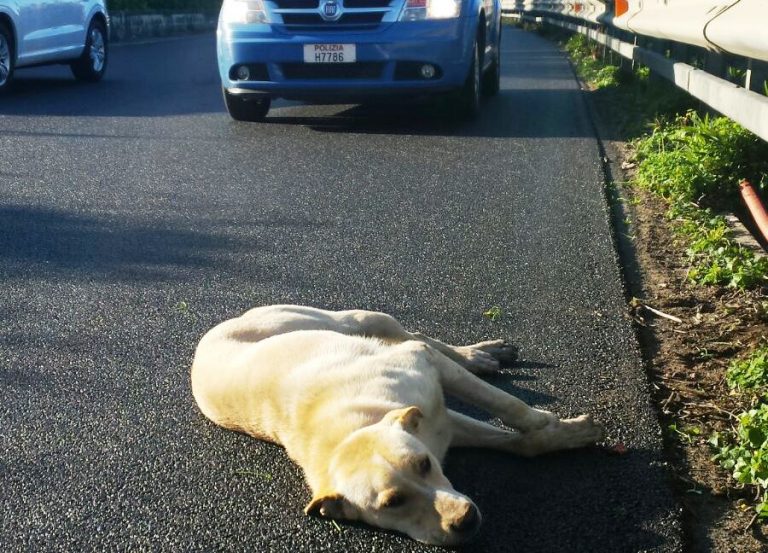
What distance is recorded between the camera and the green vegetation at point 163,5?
23.0 meters

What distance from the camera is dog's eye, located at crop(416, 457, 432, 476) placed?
9.08ft

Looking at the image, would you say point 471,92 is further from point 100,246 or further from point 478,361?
point 478,361

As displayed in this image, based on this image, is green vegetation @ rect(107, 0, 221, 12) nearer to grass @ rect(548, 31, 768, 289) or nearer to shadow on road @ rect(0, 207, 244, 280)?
grass @ rect(548, 31, 768, 289)

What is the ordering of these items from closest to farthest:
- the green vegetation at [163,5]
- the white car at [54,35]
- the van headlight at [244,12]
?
the van headlight at [244,12]
the white car at [54,35]
the green vegetation at [163,5]

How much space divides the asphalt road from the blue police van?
0.38m

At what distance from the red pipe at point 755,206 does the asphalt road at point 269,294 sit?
0.70m

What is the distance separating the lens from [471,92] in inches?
380

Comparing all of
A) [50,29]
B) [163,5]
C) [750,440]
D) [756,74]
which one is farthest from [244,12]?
[163,5]

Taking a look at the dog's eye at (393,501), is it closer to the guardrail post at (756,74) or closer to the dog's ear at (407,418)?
the dog's ear at (407,418)

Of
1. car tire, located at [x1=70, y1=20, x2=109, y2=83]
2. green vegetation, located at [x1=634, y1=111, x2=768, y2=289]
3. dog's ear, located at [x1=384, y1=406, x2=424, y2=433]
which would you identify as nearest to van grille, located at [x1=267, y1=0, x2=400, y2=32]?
green vegetation, located at [x1=634, y1=111, x2=768, y2=289]

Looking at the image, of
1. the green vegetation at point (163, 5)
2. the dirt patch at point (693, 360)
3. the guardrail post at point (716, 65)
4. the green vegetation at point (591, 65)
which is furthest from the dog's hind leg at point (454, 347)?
the green vegetation at point (163, 5)

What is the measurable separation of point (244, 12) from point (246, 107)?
883 mm

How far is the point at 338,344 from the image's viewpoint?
138 inches

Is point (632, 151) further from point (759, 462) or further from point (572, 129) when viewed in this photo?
point (759, 462)
